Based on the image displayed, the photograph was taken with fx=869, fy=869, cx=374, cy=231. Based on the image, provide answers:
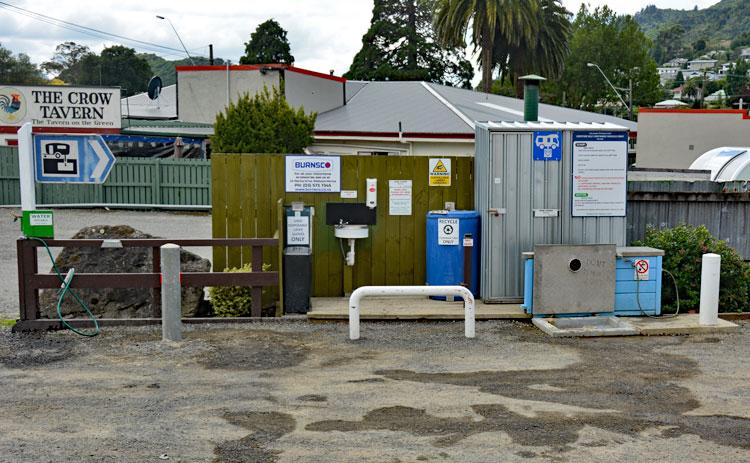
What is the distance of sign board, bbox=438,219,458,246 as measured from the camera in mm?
11594

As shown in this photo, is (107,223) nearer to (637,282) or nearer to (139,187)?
(139,187)

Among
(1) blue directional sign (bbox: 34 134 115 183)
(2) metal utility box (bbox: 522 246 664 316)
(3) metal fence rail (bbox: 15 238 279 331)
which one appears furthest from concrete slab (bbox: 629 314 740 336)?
(1) blue directional sign (bbox: 34 134 115 183)

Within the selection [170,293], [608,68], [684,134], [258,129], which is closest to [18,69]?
[608,68]

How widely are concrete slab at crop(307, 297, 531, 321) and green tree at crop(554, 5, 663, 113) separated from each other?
268 ft

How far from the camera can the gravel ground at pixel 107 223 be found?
1797 cm

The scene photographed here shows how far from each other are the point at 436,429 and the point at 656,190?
752 cm

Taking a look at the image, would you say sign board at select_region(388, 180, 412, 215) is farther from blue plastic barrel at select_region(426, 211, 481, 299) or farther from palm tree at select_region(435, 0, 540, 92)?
palm tree at select_region(435, 0, 540, 92)

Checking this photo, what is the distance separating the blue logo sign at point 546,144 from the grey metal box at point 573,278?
4.54 feet

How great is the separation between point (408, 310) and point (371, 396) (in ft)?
11.5

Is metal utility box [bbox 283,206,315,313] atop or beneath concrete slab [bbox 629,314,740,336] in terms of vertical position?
atop

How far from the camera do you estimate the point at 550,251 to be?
10.7 m

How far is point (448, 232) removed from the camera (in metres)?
11.6

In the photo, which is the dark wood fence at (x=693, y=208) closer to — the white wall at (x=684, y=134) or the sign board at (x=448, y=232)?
the sign board at (x=448, y=232)

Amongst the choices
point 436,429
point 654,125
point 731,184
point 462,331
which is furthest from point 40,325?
point 654,125
